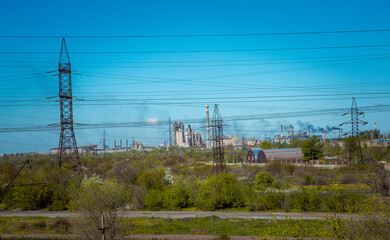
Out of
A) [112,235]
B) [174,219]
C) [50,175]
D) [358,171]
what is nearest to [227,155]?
[358,171]

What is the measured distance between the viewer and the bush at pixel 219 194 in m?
27.2

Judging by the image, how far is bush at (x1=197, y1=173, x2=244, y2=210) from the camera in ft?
89.3

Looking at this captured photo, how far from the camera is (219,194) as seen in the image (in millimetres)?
27406

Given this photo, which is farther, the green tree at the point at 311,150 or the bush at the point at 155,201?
the green tree at the point at 311,150

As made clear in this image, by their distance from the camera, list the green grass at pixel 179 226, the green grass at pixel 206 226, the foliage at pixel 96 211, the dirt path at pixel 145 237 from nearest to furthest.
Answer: the foliage at pixel 96 211, the dirt path at pixel 145 237, the green grass at pixel 206 226, the green grass at pixel 179 226

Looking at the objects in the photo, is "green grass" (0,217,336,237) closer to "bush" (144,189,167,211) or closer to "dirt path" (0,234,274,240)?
"dirt path" (0,234,274,240)

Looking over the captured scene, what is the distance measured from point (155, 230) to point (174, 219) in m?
3.81

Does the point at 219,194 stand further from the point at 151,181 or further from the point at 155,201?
the point at 151,181

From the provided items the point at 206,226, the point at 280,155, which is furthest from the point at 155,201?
the point at 280,155

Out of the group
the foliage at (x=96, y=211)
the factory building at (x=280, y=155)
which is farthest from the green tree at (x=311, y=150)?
the foliage at (x=96, y=211)

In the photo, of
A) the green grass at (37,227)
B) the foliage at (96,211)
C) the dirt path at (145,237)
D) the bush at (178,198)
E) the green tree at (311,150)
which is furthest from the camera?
the green tree at (311,150)

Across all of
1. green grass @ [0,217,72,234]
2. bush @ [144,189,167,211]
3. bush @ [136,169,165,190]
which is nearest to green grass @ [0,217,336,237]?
green grass @ [0,217,72,234]

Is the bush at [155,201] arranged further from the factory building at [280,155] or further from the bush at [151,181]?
the factory building at [280,155]

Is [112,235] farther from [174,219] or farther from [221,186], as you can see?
[221,186]
